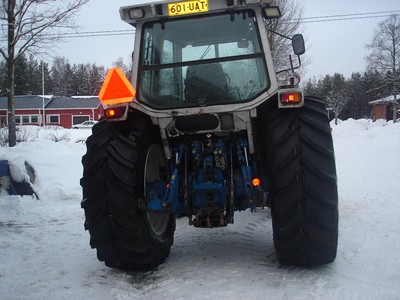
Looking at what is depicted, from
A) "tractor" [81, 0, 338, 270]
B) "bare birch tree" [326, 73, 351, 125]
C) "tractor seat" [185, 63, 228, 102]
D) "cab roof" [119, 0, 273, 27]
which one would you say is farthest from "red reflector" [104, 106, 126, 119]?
"bare birch tree" [326, 73, 351, 125]

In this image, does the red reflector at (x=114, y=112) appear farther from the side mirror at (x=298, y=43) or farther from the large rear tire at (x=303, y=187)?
the side mirror at (x=298, y=43)

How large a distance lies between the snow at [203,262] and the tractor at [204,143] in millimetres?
283

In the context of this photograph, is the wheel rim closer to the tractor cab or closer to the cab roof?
the tractor cab

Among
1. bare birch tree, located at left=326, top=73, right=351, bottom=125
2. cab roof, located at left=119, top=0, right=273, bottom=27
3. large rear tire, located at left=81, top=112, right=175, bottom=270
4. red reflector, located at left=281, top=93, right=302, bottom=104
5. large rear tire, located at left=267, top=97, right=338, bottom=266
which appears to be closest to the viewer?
large rear tire, located at left=267, top=97, right=338, bottom=266

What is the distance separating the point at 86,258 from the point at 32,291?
1.02 meters

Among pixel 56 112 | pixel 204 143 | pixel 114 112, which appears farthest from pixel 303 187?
pixel 56 112

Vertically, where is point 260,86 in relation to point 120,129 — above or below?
above

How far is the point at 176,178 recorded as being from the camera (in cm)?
436

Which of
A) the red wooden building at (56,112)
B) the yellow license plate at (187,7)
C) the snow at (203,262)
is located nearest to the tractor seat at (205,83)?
the yellow license plate at (187,7)

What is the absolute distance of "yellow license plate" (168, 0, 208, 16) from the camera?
4.28m

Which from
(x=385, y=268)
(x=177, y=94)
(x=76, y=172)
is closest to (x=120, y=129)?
(x=177, y=94)

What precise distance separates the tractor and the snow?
0.28 m

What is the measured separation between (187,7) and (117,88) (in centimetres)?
113

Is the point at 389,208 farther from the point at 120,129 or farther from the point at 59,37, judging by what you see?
the point at 59,37
